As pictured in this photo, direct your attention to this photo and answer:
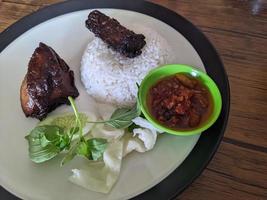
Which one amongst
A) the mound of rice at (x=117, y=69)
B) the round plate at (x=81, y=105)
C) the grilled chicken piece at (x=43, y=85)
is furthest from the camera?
the mound of rice at (x=117, y=69)

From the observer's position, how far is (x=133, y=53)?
1398mm

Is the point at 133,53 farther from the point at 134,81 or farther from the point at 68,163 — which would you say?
the point at 68,163

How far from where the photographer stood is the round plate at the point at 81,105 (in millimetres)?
1112

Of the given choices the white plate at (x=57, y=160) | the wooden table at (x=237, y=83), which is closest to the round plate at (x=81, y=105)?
→ the white plate at (x=57, y=160)

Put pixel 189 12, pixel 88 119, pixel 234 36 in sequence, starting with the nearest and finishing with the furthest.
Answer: pixel 88 119, pixel 234 36, pixel 189 12

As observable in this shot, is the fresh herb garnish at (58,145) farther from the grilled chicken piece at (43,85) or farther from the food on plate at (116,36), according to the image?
the food on plate at (116,36)

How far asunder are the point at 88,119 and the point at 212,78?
0.46 m

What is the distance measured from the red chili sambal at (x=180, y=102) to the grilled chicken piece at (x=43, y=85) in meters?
0.33

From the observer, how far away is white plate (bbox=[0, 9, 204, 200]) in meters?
1.12

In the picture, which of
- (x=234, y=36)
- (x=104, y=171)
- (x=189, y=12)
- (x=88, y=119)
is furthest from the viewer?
(x=189, y=12)

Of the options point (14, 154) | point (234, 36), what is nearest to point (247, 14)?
point (234, 36)

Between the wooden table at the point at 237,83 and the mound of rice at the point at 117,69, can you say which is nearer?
the wooden table at the point at 237,83

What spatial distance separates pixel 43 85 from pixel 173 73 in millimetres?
458

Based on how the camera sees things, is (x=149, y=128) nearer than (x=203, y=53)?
Yes
